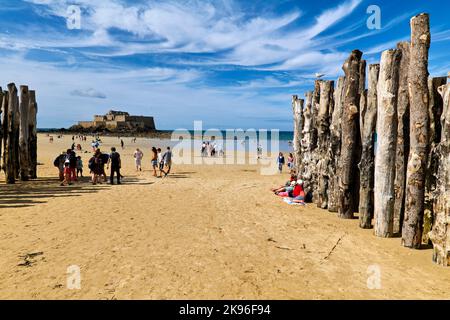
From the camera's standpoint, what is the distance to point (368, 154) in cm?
791

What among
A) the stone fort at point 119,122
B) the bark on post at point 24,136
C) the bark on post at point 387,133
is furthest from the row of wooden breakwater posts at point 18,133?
the stone fort at point 119,122

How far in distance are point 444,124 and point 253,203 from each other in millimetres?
6571

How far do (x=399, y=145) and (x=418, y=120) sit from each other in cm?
82

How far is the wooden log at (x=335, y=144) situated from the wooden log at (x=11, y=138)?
13.2 m

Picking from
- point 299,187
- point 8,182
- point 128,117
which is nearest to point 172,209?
point 299,187

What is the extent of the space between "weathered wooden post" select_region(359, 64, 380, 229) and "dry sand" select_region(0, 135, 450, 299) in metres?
0.53

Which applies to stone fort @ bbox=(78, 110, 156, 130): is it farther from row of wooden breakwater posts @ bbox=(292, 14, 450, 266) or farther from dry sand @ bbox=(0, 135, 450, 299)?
row of wooden breakwater posts @ bbox=(292, 14, 450, 266)

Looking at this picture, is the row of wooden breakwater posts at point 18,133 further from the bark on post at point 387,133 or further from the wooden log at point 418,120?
the wooden log at point 418,120

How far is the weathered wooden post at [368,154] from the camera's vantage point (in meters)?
7.72

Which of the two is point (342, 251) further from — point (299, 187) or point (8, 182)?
point (8, 182)

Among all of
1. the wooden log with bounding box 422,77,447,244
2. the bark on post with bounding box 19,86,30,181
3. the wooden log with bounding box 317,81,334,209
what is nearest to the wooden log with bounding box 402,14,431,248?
the wooden log with bounding box 422,77,447,244

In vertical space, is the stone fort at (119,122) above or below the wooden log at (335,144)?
above

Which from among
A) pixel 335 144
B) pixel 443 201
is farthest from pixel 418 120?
pixel 335 144

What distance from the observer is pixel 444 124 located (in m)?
5.89
